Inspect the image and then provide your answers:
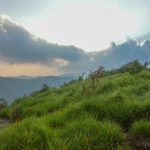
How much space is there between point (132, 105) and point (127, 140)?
1503 millimetres

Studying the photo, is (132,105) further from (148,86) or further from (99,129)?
(148,86)

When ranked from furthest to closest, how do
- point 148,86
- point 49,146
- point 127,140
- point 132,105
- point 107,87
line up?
point 107,87 → point 148,86 → point 132,105 → point 127,140 → point 49,146

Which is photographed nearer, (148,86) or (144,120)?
(144,120)

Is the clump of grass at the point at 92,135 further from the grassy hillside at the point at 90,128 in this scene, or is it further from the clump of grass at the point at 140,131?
the clump of grass at the point at 140,131

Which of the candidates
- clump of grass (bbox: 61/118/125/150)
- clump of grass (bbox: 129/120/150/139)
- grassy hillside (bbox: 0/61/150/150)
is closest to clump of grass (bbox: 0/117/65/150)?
grassy hillside (bbox: 0/61/150/150)

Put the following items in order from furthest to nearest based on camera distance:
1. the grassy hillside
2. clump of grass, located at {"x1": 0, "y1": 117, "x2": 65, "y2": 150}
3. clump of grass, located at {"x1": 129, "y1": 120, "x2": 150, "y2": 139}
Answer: clump of grass, located at {"x1": 129, "y1": 120, "x2": 150, "y2": 139}
the grassy hillside
clump of grass, located at {"x1": 0, "y1": 117, "x2": 65, "y2": 150}

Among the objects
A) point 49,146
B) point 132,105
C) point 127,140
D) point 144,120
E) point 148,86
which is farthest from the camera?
point 148,86

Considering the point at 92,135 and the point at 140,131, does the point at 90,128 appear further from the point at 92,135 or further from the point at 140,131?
the point at 140,131

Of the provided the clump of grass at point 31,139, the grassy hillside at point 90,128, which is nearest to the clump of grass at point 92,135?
the grassy hillside at point 90,128

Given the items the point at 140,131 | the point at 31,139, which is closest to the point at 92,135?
the point at 140,131

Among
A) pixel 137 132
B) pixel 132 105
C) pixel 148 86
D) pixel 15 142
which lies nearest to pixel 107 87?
pixel 148 86

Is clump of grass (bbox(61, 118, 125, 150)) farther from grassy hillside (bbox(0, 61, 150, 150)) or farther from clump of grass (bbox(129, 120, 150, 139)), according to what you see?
clump of grass (bbox(129, 120, 150, 139))

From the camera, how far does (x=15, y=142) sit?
884 cm

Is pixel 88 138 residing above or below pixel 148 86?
below
